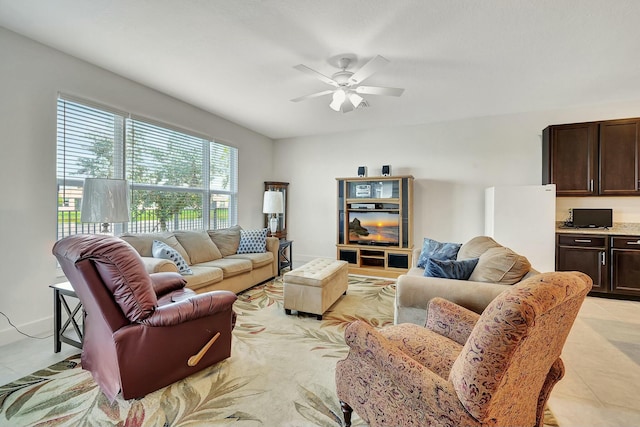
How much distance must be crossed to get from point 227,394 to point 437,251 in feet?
8.29

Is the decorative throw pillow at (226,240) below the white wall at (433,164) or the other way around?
below

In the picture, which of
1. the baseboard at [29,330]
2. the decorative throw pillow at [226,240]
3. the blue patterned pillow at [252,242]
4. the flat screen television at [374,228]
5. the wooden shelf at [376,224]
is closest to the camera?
the baseboard at [29,330]

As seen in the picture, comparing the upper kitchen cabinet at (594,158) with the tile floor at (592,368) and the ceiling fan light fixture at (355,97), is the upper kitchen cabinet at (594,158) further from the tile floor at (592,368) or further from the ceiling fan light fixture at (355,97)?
the ceiling fan light fixture at (355,97)

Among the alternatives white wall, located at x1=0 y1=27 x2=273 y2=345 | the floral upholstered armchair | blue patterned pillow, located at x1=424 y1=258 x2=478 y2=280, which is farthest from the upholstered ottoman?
white wall, located at x1=0 y1=27 x2=273 y2=345

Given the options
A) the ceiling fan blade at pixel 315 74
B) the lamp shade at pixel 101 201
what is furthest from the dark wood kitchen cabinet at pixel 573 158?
the lamp shade at pixel 101 201

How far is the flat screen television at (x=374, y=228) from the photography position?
4984mm

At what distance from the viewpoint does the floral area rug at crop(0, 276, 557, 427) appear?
1.61 m

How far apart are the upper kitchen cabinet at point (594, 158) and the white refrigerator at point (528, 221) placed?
47 centimetres

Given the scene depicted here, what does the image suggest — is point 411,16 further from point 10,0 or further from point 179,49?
point 10,0

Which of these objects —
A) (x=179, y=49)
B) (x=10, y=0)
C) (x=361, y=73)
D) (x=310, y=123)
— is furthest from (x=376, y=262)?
(x=10, y=0)

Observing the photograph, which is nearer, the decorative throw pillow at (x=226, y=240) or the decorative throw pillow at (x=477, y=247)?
the decorative throw pillow at (x=477, y=247)

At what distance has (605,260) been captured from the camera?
3801 millimetres

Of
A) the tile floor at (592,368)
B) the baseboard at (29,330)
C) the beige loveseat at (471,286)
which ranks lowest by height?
the tile floor at (592,368)

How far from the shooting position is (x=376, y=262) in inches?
203
